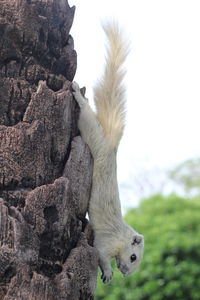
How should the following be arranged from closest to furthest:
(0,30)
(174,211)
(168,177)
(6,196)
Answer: (6,196) → (0,30) → (174,211) → (168,177)

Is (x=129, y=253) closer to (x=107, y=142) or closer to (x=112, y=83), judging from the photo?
(x=107, y=142)

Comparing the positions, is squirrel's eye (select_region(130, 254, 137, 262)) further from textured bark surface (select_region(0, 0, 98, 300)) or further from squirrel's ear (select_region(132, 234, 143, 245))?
textured bark surface (select_region(0, 0, 98, 300))

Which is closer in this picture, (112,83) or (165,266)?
(112,83)

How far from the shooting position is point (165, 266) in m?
7.14

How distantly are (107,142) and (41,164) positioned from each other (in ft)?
2.39

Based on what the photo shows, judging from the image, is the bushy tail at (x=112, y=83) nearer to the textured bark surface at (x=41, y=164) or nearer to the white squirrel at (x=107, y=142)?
the white squirrel at (x=107, y=142)

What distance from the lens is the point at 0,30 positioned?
2.25 meters

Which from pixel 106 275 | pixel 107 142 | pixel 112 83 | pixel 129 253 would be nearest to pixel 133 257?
pixel 129 253

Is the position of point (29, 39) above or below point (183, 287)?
below

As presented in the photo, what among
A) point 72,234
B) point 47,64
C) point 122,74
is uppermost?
point 122,74

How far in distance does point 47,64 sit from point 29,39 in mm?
112

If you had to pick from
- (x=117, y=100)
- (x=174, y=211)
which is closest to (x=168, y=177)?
(x=174, y=211)

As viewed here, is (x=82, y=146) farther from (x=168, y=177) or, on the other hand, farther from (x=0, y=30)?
(x=168, y=177)

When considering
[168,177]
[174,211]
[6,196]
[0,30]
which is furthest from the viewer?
[168,177]
